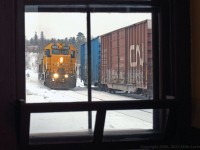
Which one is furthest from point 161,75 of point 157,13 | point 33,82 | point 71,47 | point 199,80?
point 33,82

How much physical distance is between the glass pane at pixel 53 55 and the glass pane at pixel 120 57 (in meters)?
0.22

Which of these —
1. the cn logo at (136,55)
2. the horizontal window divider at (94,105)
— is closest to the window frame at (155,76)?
the horizontal window divider at (94,105)

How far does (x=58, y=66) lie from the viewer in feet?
18.4

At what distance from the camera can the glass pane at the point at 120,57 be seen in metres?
5.49

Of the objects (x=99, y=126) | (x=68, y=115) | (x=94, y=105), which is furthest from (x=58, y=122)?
(x=94, y=105)

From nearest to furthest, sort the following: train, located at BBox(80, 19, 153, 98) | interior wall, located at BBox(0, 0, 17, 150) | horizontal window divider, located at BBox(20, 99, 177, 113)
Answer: horizontal window divider, located at BBox(20, 99, 177, 113), interior wall, located at BBox(0, 0, 17, 150), train, located at BBox(80, 19, 153, 98)

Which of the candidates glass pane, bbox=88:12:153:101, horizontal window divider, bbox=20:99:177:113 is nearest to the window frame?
horizontal window divider, bbox=20:99:177:113

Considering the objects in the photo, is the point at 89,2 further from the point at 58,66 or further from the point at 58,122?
the point at 58,122

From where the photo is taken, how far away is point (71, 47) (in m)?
5.44

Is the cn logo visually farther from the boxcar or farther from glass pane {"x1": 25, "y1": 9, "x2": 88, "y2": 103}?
glass pane {"x1": 25, "y1": 9, "x2": 88, "y2": 103}

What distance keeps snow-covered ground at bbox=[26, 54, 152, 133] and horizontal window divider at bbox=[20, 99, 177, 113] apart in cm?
43

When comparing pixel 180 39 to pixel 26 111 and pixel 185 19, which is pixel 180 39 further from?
pixel 26 111

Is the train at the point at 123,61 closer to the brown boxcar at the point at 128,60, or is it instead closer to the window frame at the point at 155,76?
the brown boxcar at the point at 128,60

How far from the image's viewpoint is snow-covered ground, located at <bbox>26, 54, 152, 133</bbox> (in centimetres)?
524
